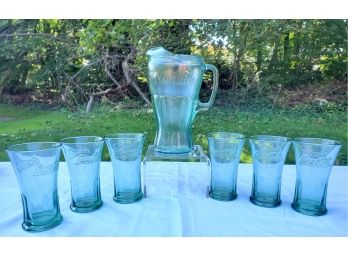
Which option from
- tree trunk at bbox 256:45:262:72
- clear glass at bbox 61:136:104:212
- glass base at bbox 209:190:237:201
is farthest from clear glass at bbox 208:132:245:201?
tree trunk at bbox 256:45:262:72

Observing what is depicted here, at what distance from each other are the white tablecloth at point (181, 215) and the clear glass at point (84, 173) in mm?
23

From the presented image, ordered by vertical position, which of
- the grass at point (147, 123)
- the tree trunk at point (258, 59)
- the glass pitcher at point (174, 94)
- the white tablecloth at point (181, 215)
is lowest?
the grass at point (147, 123)

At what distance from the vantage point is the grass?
6.14 ft

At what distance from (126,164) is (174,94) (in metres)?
0.20

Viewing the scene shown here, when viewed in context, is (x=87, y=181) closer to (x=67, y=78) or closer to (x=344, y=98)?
(x=67, y=78)

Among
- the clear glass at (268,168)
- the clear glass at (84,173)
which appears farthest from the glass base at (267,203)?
the clear glass at (84,173)

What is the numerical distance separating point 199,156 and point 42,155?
0.34 m

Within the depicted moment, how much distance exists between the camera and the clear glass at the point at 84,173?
547mm

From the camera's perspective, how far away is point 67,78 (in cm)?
208

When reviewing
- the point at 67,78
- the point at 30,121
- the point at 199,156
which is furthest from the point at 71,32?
the point at 199,156

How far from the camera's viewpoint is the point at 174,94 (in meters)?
0.69

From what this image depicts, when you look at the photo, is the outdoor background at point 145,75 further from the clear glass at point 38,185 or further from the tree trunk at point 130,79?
the clear glass at point 38,185

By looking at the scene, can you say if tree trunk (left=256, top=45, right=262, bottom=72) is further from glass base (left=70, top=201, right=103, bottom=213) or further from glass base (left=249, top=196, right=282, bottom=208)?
glass base (left=70, top=201, right=103, bottom=213)

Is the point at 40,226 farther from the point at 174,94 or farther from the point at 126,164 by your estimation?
the point at 174,94
